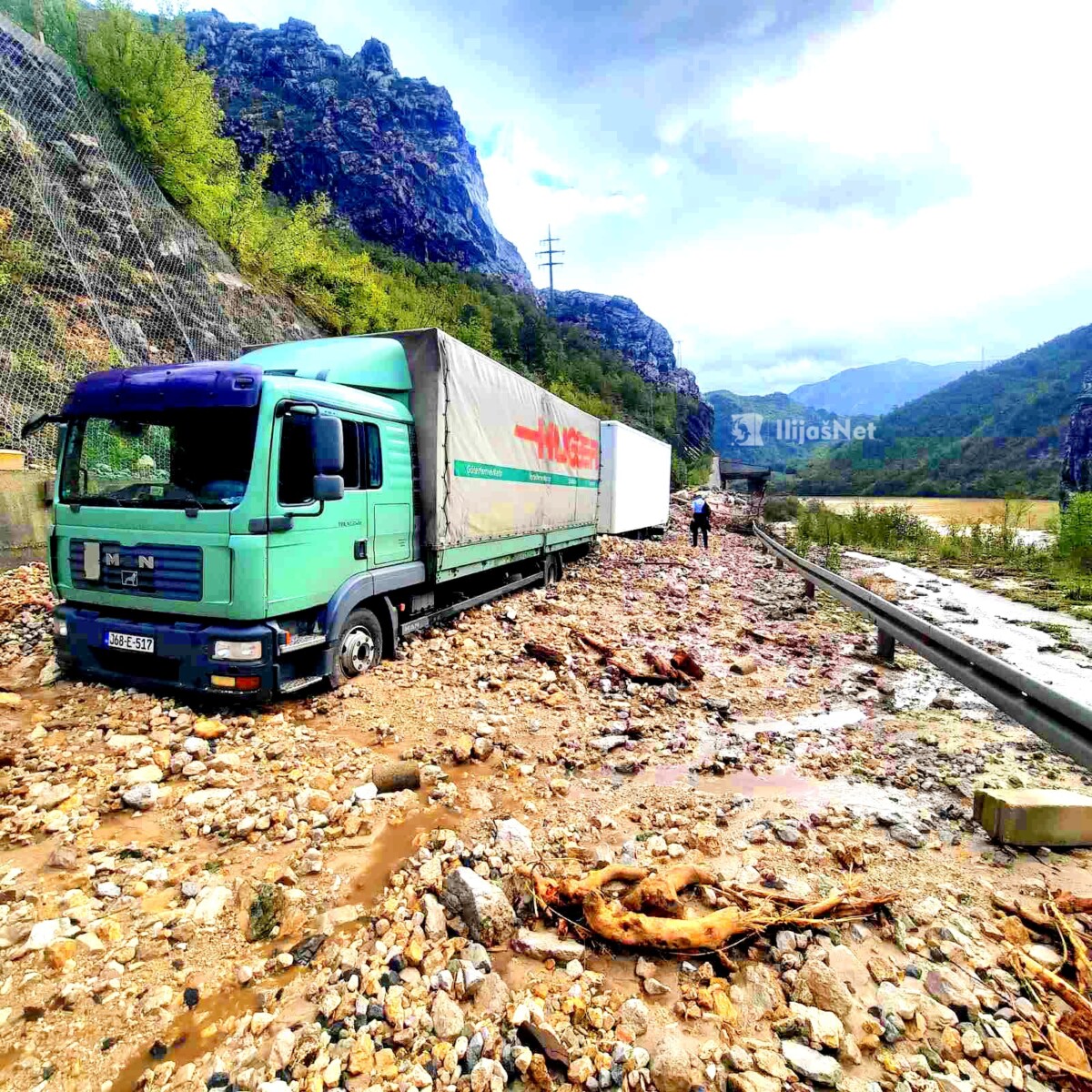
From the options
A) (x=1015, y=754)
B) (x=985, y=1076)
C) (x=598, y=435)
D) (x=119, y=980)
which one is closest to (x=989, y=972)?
(x=985, y=1076)

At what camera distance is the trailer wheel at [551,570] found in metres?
11.2

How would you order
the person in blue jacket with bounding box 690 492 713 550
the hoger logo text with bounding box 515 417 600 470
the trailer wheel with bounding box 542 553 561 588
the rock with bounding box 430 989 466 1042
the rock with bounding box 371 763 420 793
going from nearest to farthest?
1. the rock with bounding box 430 989 466 1042
2. the rock with bounding box 371 763 420 793
3. the hoger logo text with bounding box 515 417 600 470
4. the trailer wheel with bounding box 542 553 561 588
5. the person in blue jacket with bounding box 690 492 713 550

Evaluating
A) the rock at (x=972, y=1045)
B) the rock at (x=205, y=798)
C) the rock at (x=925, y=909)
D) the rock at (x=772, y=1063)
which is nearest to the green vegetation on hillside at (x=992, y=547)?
the rock at (x=925, y=909)


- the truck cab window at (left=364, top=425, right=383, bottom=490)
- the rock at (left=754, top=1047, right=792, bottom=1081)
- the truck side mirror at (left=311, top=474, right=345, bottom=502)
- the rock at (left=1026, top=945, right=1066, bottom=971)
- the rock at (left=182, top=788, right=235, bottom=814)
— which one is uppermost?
the truck cab window at (left=364, top=425, right=383, bottom=490)

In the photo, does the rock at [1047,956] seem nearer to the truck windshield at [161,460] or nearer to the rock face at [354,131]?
the truck windshield at [161,460]

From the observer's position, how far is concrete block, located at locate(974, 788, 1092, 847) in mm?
3051

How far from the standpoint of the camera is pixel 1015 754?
14.8 feet

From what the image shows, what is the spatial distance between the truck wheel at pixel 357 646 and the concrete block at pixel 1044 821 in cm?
483

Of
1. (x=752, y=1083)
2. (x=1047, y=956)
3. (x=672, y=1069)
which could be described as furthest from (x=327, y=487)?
(x=1047, y=956)

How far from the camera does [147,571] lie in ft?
15.0

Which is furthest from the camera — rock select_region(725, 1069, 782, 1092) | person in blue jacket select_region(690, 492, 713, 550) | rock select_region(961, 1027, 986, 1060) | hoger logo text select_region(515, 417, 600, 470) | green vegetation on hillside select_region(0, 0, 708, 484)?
person in blue jacket select_region(690, 492, 713, 550)

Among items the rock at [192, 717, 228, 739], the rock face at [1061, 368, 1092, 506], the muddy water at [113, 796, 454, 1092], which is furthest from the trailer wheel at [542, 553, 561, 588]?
the rock face at [1061, 368, 1092, 506]

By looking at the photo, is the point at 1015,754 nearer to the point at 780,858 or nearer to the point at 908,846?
the point at 908,846

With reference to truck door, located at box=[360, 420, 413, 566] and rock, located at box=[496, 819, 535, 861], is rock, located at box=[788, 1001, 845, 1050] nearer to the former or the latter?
rock, located at box=[496, 819, 535, 861]
